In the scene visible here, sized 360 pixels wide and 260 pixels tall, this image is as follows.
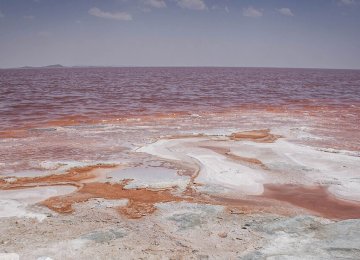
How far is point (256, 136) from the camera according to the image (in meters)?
13.4

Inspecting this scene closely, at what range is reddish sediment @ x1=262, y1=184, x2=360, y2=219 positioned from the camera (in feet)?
21.4

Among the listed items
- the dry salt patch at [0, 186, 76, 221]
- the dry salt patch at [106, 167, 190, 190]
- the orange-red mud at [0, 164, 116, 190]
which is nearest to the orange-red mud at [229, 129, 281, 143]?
the dry salt patch at [106, 167, 190, 190]

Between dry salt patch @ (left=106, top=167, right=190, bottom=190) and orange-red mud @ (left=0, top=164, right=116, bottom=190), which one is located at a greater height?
dry salt patch @ (left=106, top=167, right=190, bottom=190)

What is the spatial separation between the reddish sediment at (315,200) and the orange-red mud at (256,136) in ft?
15.4

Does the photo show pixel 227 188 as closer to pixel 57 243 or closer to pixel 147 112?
pixel 57 243

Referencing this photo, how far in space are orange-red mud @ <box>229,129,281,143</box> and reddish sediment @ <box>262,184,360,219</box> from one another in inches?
185

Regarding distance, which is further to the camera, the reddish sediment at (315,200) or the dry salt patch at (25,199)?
the reddish sediment at (315,200)

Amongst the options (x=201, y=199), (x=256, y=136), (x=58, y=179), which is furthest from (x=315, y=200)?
(x=256, y=136)

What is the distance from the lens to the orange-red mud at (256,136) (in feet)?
41.7

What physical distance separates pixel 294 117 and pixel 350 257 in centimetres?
1577

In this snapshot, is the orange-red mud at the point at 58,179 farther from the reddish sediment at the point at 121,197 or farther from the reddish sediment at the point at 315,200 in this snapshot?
the reddish sediment at the point at 315,200

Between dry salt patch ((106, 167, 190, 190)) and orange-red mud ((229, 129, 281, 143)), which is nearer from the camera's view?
dry salt patch ((106, 167, 190, 190))

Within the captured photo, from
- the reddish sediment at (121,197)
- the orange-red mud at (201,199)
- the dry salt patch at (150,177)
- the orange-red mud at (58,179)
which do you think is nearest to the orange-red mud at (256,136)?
the dry salt patch at (150,177)

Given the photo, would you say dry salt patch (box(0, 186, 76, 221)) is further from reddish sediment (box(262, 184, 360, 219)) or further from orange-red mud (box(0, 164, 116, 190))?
reddish sediment (box(262, 184, 360, 219))
